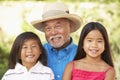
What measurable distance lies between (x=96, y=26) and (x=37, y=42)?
0.43 m

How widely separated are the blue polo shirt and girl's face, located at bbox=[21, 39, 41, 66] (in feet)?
0.72

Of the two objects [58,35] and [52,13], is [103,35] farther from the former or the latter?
[52,13]

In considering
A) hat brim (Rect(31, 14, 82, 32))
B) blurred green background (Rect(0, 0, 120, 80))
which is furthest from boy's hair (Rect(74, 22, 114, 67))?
blurred green background (Rect(0, 0, 120, 80))

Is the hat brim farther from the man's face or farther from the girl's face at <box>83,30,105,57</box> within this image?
the girl's face at <box>83,30,105,57</box>

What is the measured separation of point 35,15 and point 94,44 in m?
3.61

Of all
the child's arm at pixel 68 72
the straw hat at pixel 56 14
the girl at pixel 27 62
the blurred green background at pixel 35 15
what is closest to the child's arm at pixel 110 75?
the child's arm at pixel 68 72

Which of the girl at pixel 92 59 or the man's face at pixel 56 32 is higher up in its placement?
the man's face at pixel 56 32

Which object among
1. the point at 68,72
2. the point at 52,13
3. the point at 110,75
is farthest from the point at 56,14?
the point at 110,75

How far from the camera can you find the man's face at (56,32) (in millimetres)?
3654

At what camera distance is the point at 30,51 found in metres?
3.42

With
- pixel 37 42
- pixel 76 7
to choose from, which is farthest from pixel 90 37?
pixel 76 7

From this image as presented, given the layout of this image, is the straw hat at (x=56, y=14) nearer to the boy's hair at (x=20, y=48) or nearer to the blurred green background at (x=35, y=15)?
the boy's hair at (x=20, y=48)

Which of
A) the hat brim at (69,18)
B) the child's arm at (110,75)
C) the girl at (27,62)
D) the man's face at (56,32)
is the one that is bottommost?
the child's arm at (110,75)

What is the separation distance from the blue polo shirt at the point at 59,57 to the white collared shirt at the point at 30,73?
0.47 ft
